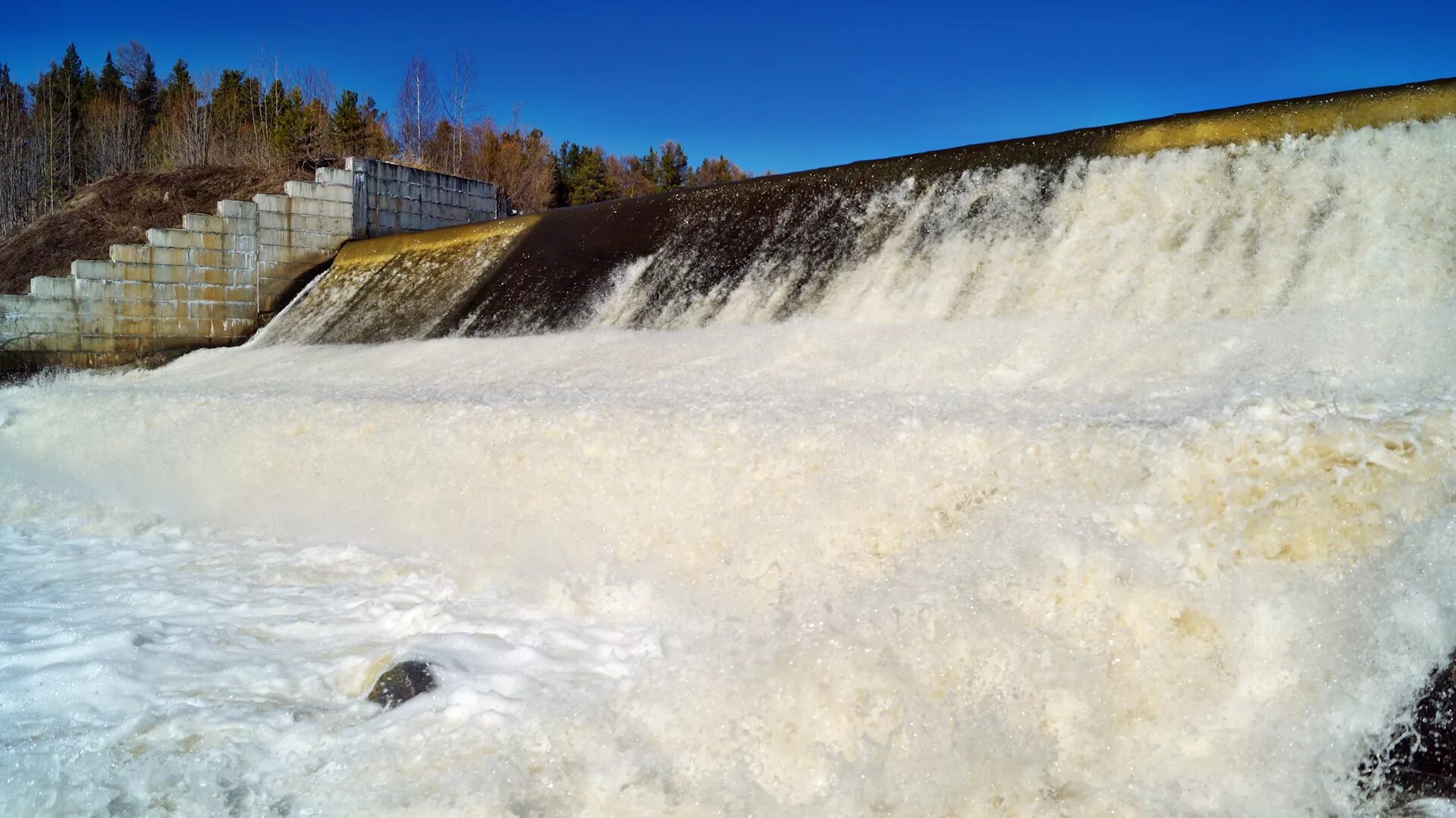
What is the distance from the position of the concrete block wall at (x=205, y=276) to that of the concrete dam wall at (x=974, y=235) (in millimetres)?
3105

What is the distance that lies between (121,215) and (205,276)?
30.2 ft

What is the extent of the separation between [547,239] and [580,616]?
5627 mm

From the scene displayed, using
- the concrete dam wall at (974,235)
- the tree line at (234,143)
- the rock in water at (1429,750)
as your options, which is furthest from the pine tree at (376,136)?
the rock in water at (1429,750)

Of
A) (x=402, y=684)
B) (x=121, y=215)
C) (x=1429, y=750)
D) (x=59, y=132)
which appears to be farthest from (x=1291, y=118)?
(x=59, y=132)

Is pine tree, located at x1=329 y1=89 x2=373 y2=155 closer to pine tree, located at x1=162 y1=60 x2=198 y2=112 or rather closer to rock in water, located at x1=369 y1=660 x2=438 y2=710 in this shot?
pine tree, located at x1=162 y1=60 x2=198 y2=112

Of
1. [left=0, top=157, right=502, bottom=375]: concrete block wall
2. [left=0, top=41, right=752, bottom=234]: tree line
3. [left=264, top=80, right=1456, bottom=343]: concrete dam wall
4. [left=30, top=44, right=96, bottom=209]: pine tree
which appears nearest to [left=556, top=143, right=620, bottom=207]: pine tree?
[left=0, top=41, right=752, bottom=234]: tree line

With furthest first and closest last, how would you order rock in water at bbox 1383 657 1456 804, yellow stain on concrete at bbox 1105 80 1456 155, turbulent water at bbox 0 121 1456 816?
yellow stain on concrete at bbox 1105 80 1456 155
turbulent water at bbox 0 121 1456 816
rock in water at bbox 1383 657 1456 804

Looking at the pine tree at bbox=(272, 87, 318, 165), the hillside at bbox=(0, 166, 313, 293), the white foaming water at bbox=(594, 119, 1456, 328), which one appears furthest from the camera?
the pine tree at bbox=(272, 87, 318, 165)

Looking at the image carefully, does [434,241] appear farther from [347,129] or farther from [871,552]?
[347,129]

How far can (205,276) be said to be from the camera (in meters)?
10.6

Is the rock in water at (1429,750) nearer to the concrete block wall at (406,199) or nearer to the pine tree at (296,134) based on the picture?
the concrete block wall at (406,199)

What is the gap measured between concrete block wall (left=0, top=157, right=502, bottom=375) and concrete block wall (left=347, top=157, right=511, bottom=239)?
1 centimetres

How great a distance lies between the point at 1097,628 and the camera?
223 cm

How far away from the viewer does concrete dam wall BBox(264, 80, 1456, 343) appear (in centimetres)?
441
